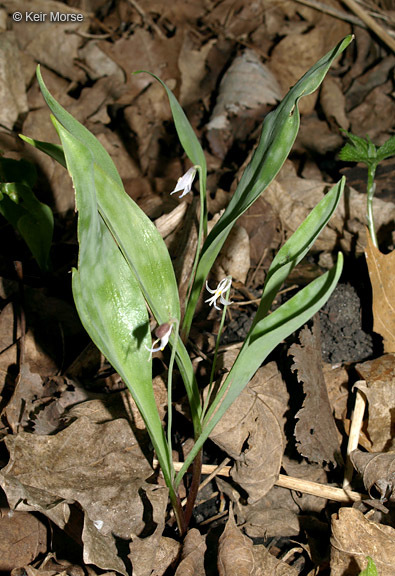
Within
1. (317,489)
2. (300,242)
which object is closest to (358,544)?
(317,489)

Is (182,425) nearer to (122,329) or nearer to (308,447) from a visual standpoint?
(308,447)

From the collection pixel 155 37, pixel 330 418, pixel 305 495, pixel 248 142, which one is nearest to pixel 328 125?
pixel 248 142

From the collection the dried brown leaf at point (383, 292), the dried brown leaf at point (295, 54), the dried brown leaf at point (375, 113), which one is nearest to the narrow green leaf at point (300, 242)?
the dried brown leaf at point (383, 292)

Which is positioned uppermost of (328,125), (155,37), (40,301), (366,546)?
(155,37)

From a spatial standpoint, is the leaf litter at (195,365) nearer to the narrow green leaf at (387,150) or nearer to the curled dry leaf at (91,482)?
the curled dry leaf at (91,482)

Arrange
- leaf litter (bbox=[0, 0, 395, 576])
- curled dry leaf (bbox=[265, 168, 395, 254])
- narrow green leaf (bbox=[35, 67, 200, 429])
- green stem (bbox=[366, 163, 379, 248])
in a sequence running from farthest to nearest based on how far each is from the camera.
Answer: curled dry leaf (bbox=[265, 168, 395, 254])
green stem (bbox=[366, 163, 379, 248])
leaf litter (bbox=[0, 0, 395, 576])
narrow green leaf (bbox=[35, 67, 200, 429])

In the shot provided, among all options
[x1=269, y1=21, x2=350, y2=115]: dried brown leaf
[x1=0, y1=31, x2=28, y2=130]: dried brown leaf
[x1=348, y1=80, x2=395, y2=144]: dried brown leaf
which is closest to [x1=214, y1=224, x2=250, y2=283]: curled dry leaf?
[x1=348, y1=80, x2=395, y2=144]: dried brown leaf

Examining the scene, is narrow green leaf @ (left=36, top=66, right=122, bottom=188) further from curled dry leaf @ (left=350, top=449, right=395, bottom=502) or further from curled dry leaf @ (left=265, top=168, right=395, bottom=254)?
curled dry leaf @ (left=265, top=168, right=395, bottom=254)
